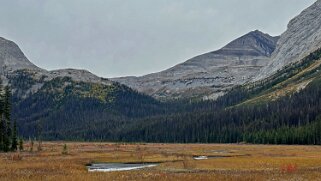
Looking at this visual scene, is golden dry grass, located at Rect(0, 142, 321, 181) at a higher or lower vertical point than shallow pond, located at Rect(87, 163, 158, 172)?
higher

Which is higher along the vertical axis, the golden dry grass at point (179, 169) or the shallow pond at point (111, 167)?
the golden dry grass at point (179, 169)

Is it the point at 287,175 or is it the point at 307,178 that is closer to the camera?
the point at 307,178

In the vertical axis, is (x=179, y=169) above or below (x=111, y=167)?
above

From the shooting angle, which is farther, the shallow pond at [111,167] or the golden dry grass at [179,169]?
the shallow pond at [111,167]

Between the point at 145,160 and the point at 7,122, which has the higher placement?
the point at 7,122

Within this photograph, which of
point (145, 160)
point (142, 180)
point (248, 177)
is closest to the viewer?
point (142, 180)

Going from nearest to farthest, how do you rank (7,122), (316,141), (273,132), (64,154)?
(64,154) → (7,122) → (316,141) → (273,132)

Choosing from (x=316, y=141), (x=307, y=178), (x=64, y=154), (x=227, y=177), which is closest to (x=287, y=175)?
(x=307, y=178)

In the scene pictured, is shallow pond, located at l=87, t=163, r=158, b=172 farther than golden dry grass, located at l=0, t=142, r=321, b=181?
Yes

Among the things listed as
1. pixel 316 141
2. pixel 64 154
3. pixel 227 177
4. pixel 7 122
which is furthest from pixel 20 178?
pixel 316 141

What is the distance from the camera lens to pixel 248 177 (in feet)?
149

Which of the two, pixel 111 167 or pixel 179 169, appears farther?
pixel 111 167

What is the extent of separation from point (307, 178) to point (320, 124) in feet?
407

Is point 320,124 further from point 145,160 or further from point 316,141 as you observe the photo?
point 145,160
